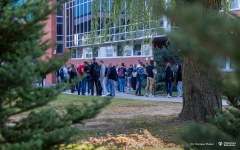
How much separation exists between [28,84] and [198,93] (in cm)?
541

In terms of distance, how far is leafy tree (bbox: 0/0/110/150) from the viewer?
2037mm

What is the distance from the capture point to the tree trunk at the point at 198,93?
6688 millimetres

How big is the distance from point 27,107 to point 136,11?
18.5 feet

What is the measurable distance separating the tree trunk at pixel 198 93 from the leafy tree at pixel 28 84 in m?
4.90

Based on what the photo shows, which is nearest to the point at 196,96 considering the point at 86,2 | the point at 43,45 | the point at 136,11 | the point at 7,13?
the point at 136,11

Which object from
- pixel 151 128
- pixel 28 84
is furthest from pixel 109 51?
pixel 28 84

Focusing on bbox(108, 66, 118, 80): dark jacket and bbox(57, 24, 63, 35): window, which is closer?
bbox(108, 66, 118, 80): dark jacket

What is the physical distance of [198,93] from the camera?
22.1 feet

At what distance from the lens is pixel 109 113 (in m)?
8.91

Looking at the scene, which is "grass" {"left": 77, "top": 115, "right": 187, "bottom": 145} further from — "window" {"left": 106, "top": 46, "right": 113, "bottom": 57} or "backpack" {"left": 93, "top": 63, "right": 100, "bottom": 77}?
"window" {"left": 106, "top": 46, "right": 113, "bottom": 57}

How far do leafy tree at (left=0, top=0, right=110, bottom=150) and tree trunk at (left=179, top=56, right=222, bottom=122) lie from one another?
16.1 ft

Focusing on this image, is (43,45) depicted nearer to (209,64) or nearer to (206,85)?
(209,64)

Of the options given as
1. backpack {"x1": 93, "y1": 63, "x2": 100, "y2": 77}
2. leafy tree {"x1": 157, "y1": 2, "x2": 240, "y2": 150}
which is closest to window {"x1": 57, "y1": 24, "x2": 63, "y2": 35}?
backpack {"x1": 93, "y1": 63, "x2": 100, "y2": 77}

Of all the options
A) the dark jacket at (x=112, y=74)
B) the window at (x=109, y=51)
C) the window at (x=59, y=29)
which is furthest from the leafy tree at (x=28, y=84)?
the window at (x=59, y=29)
